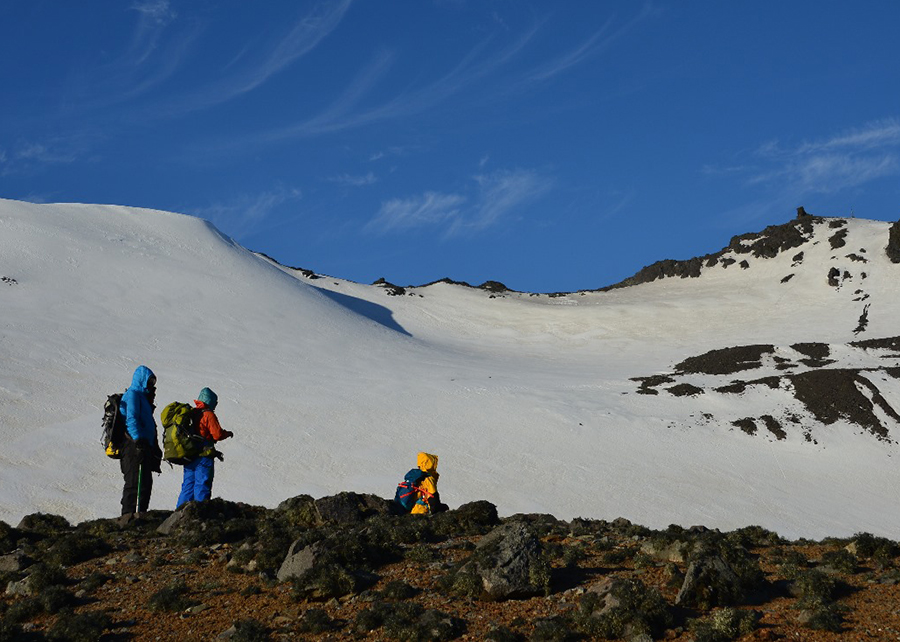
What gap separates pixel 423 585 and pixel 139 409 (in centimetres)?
628

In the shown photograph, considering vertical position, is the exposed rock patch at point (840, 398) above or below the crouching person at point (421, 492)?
above

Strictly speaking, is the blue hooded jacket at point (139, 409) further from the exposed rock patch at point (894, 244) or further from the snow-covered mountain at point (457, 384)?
the exposed rock patch at point (894, 244)

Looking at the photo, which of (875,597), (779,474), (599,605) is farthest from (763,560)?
(779,474)

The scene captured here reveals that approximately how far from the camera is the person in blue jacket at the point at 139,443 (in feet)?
43.1

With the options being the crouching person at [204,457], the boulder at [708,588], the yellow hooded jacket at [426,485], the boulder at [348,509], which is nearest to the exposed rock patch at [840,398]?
the yellow hooded jacket at [426,485]

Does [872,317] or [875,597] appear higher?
[872,317]

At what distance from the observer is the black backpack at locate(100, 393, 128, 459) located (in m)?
13.2

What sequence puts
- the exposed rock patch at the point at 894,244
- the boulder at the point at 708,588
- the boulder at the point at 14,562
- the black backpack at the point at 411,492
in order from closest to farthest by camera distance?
the boulder at the point at 708,588, the boulder at the point at 14,562, the black backpack at the point at 411,492, the exposed rock patch at the point at 894,244

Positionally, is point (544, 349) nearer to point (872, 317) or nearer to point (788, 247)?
point (872, 317)

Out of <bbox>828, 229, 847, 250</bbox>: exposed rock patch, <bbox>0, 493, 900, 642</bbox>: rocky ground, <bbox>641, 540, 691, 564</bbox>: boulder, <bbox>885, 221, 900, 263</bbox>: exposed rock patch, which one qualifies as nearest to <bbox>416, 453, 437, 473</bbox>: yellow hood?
<bbox>0, 493, 900, 642</bbox>: rocky ground

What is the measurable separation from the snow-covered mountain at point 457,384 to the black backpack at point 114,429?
7.48 meters

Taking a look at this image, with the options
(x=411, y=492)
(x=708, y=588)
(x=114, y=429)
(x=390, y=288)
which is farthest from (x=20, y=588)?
(x=390, y=288)

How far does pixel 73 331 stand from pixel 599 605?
3792cm

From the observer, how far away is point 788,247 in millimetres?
80125
